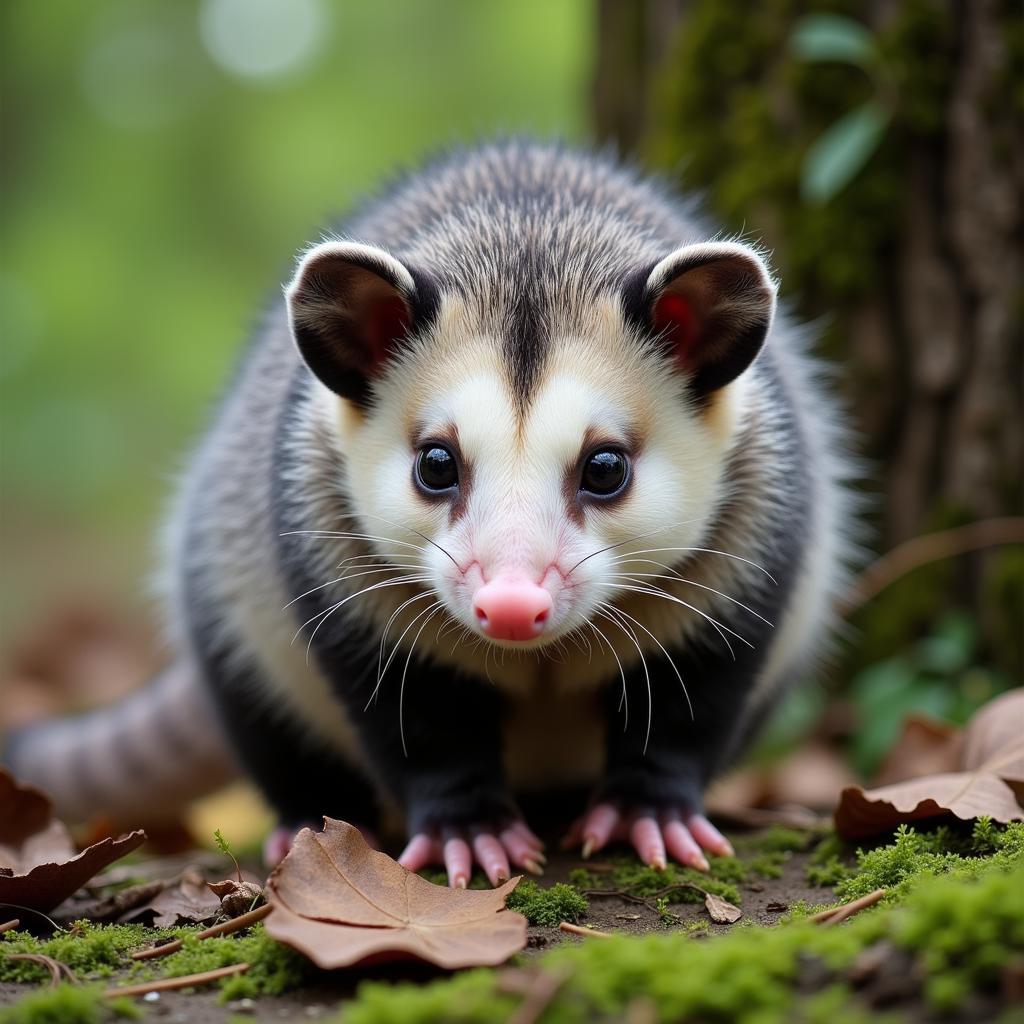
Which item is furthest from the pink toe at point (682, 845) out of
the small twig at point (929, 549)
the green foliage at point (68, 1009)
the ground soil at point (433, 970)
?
the small twig at point (929, 549)

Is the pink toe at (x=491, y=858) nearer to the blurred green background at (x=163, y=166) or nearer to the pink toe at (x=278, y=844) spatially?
the pink toe at (x=278, y=844)

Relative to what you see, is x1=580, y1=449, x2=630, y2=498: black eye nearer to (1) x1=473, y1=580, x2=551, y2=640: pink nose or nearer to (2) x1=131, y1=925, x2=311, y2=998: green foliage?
(1) x1=473, y1=580, x2=551, y2=640: pink nose

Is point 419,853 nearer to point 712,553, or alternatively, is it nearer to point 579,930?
point 579,930

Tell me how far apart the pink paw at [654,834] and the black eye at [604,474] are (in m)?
1.02

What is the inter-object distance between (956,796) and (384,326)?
2.05 m

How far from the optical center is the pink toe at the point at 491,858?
11.2ft

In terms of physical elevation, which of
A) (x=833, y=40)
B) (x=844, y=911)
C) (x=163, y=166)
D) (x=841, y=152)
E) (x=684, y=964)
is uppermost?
(x=163, y=166)

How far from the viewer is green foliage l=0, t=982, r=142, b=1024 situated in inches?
90.9

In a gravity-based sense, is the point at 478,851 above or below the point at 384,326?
below

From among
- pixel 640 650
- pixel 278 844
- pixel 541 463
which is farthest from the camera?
pixel 278 844

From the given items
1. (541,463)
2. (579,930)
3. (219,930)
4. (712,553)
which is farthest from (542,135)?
(219,930)

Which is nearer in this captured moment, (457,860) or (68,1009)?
(68,1009)

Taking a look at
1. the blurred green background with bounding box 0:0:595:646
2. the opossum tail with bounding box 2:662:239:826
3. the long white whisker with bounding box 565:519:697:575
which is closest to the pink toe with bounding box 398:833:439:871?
the long white whisker with bounding box 565:519:697:575

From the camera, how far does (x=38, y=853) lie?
3.56m
